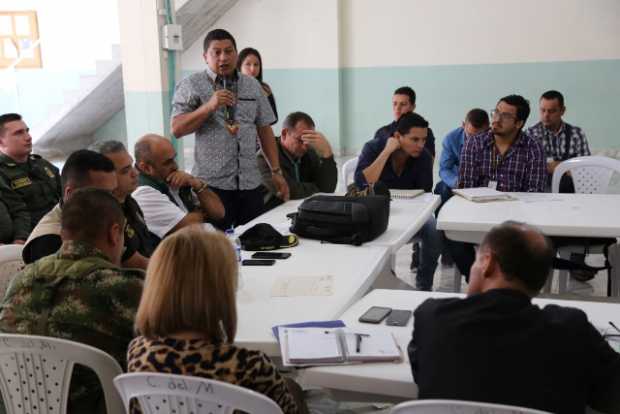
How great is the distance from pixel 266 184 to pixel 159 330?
8.45ft

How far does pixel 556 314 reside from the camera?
155 centimetres

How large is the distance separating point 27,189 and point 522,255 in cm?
311

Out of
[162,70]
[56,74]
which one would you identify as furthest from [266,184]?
[56,74]

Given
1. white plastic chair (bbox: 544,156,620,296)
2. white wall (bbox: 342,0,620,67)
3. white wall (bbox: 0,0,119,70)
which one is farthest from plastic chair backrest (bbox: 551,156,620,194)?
white wall (bbox: 0,0,119,70)

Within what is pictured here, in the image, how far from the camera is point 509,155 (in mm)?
4105

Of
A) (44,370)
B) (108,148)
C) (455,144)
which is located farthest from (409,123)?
(44,370)

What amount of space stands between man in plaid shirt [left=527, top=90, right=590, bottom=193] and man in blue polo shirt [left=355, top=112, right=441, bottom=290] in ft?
3.78

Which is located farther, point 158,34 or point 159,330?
point 158,34

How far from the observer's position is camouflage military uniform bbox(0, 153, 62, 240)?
3.80m

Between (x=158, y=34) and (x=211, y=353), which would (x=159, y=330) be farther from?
(x=158, y=34)

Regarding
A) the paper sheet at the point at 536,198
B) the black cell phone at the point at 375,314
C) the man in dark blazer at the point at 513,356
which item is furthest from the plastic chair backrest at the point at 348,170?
the man in dark blazer at the point at 513,356

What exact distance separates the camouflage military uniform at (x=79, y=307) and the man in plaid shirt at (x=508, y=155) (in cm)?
282

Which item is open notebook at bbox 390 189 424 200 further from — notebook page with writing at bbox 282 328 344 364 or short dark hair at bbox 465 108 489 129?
notebook page with writing at bbox 282 328 344 364

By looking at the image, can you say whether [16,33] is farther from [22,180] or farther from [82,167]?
[82,167]
